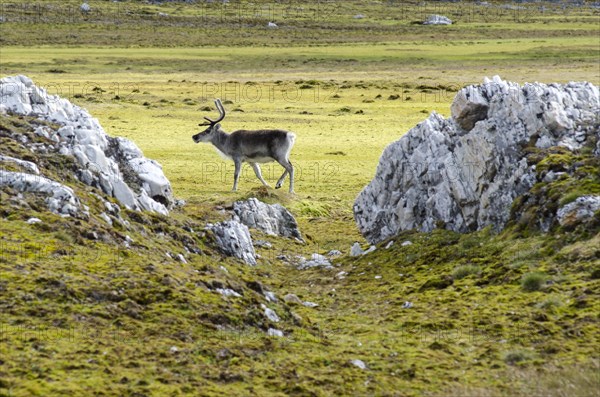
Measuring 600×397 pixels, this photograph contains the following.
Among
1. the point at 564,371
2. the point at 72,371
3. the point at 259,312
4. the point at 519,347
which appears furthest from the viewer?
the point at 259,312

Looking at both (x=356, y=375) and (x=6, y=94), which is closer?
(x=356, y=375)

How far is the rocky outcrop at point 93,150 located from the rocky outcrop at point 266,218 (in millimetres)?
3308

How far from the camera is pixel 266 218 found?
24750 millimetres

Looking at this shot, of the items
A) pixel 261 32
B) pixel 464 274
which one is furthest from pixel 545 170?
pixel 261 32

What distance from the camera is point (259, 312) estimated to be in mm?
14352

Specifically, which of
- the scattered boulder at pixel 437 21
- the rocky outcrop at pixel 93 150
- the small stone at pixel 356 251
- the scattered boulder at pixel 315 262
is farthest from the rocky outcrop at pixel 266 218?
the scattered boulder at pixel 437 21

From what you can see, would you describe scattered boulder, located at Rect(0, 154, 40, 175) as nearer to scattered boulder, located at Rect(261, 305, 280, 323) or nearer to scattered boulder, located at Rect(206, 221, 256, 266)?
scattered boulder, located at Rect(206, 221, 256, 266)

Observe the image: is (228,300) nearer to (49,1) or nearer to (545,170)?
(545,170)

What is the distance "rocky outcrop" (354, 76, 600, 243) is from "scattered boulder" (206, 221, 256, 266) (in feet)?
11.9

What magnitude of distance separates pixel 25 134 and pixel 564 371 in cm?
1216

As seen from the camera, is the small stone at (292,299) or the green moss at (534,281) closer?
the green moss at (534,281)

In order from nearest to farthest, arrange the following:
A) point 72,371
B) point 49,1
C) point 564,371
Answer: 1. point 72,371
2. point 564,371
3. point 49,1

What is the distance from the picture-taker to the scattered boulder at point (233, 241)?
19.8 m

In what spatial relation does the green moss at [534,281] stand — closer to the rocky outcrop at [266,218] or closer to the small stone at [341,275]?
the small stone at [341,275]
